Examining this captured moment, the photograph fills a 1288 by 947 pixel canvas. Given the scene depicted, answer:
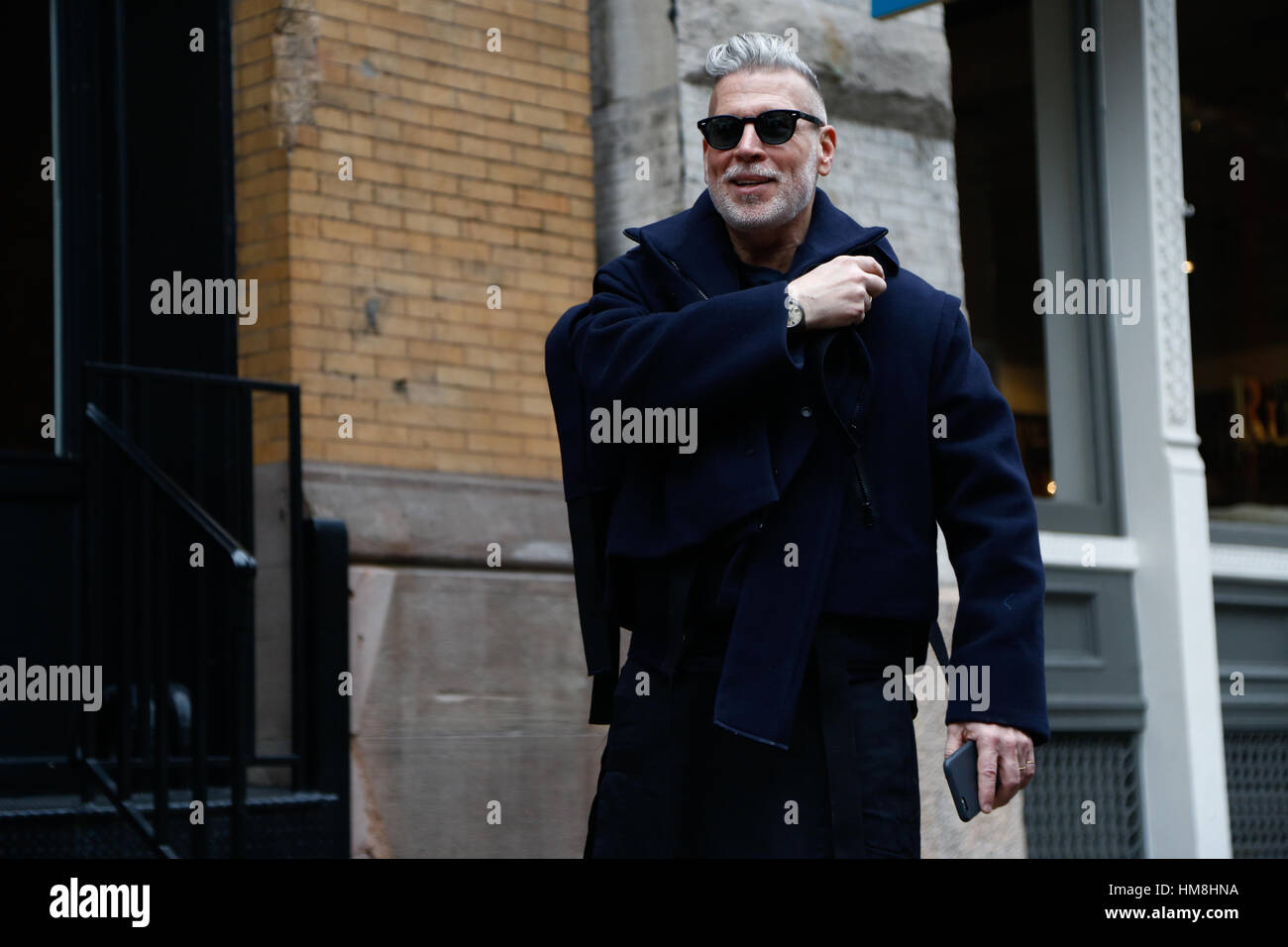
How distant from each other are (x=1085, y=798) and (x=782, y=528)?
203 inches

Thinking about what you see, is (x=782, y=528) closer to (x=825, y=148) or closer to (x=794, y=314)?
(x=794, y=314)

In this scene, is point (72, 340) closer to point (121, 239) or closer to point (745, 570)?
point (121, 239)

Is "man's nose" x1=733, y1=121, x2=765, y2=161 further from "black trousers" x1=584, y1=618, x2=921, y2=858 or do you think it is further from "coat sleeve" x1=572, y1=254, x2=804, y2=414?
"black trousers" x1=584, y1=618, x2=921, y2=858

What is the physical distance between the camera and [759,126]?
3350 mm

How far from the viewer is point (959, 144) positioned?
832cm

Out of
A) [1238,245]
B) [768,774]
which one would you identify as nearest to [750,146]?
[768,774]

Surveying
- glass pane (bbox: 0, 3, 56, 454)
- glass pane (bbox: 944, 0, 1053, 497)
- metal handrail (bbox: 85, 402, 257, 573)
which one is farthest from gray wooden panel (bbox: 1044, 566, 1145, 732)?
glass pane (bbox: 0, 3, 56, 454)

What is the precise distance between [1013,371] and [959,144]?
1.02 m

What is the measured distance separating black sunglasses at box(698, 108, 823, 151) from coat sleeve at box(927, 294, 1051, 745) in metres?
0.44

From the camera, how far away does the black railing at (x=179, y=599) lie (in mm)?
5469

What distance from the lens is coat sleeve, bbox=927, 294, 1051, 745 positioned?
3254mm

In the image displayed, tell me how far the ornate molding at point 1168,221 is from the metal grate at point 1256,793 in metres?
1.44

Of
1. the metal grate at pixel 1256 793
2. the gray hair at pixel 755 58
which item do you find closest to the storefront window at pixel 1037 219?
the metal grate at pixel 1256 793
